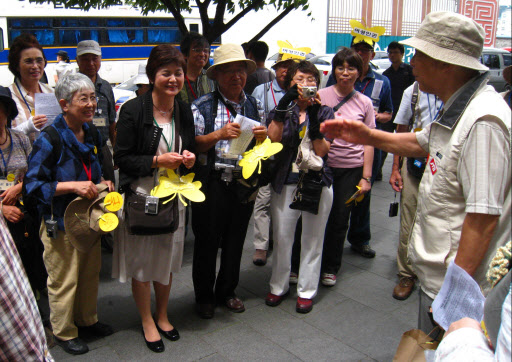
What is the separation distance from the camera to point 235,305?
3717mm

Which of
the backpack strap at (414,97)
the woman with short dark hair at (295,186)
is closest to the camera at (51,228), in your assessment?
the woman with short dark hair at (295,186)

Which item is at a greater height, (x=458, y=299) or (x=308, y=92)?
(x=308, y=92)

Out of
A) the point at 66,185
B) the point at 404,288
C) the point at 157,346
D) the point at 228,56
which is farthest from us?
the point at 404,288

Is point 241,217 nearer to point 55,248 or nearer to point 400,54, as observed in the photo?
point 55,248

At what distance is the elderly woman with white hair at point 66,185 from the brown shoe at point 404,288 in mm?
2394

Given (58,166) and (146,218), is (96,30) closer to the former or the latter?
(58,166)

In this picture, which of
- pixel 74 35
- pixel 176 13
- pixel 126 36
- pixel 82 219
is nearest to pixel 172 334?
pixel 82 219

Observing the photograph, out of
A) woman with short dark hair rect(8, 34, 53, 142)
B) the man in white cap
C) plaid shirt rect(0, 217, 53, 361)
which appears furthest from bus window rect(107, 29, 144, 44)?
plaid shirt rect(0, 217, 53, 361)

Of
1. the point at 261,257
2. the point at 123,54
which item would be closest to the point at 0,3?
the point at 123,54

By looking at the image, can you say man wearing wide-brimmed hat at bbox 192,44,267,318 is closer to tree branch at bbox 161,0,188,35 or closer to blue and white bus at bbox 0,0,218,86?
tree branch at bbox 161,0,188,35

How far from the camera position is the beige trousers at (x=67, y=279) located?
304cm

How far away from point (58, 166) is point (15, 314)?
1.70m

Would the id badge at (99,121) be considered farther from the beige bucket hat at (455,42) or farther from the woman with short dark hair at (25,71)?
the beige bucket hat at (455,42)

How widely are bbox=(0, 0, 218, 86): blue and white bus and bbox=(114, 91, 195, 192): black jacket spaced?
12.7m
